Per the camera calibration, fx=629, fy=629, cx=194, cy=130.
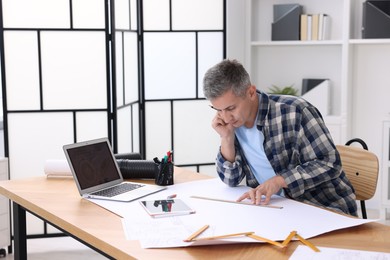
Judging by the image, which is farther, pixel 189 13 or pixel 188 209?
pixel 189 13

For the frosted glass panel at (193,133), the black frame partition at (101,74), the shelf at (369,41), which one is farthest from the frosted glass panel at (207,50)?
the shelf at (369,41)

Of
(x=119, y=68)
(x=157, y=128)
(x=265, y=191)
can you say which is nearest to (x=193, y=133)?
(x=157, y=128)

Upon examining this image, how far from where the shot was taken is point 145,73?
4.65m

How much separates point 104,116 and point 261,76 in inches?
68.3

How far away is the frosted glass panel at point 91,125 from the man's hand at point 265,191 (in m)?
2.14

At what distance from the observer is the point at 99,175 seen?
9.01 feet

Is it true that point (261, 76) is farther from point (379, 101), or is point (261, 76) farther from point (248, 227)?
point (248, 227)

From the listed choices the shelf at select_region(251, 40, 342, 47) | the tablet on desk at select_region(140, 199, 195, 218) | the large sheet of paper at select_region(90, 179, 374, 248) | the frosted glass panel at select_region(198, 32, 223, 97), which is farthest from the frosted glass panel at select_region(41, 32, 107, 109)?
the tablet on desk at select_region(140, 199, 195, 218)

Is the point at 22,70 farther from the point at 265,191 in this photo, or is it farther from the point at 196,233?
the point at 196,233

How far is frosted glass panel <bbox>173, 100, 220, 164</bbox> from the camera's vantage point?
4801 mm

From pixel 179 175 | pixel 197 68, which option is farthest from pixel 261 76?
pixel 179 175

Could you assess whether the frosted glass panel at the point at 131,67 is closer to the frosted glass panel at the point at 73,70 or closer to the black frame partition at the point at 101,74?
the black frame partition at the point at 101,74

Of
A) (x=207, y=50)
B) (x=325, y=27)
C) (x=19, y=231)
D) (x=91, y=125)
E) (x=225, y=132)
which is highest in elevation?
(x=325, y=27)

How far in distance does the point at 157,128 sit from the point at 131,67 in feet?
1.68
